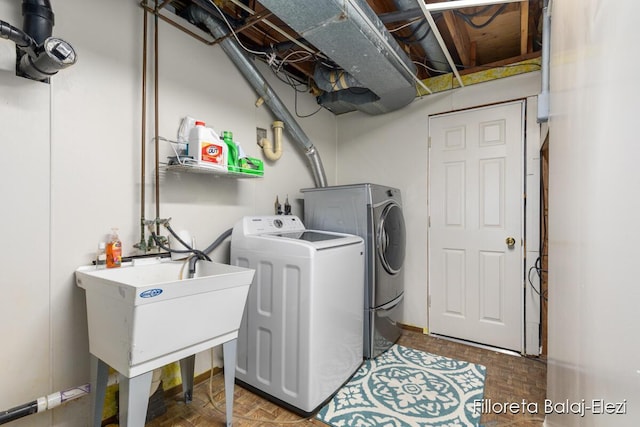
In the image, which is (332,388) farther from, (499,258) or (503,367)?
(499,258)

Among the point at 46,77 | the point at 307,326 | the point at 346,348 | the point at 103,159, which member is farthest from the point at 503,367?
the point at 46,77

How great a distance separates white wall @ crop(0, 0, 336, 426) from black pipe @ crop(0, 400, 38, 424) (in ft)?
0.30

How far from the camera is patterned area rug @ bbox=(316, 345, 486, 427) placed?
69.0 inches

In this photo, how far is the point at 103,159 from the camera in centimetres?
165

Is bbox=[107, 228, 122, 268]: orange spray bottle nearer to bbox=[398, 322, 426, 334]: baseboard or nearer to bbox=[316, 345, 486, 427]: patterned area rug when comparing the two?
bbox=[316, 345, 486, 427]: patterned area rug

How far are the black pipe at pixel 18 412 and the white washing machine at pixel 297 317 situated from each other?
3.48ft

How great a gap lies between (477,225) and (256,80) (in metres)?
2.34

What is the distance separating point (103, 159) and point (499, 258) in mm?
3091

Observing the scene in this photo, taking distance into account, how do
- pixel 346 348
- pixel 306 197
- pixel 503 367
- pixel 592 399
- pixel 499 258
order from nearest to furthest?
pixel 592 399 < pixel 346 348 < pixel 503 367 < pixel 499 258 < pixel 306 197

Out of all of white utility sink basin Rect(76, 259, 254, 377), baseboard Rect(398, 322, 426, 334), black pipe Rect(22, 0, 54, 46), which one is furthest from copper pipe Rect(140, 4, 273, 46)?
baseboard Rect(398, 322, 426, 334)

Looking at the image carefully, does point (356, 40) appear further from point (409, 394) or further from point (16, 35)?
point (409, 394)

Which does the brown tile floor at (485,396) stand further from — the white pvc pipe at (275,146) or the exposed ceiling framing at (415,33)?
the exposed ceiling framing at (415,33)

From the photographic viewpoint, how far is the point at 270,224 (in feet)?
7.59

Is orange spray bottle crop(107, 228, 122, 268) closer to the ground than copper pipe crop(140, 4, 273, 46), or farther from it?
closer to the ground
